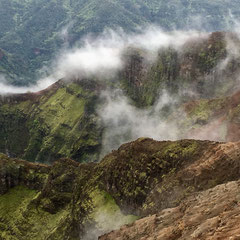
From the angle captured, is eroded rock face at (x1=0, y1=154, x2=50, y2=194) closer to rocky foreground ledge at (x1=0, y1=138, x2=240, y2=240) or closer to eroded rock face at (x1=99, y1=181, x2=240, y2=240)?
rocky foreground ledge at (x1=0, y1=138, x2=240, y2=240)

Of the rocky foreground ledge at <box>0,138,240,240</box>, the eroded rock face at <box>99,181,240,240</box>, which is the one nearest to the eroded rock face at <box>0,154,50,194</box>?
the rocky foreground ledge at <box>0,138,240,240</box>

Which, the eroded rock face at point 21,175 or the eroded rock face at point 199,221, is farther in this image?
the eroded rock face at point 21,175

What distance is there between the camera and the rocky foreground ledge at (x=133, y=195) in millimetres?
Answer: 56688

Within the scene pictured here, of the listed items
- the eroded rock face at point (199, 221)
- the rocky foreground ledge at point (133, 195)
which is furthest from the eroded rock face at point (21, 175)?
the eroded rock face at point (199, 221)

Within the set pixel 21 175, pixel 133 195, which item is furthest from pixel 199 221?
pixel 21 175

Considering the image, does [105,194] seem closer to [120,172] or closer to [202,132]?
[120,172]

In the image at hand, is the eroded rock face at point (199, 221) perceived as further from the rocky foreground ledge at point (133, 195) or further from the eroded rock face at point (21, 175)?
the eroded rock face at point (21, 175)

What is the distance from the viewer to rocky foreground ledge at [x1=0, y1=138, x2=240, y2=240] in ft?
186

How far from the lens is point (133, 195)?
98750 millimetres

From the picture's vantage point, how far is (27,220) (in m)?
127

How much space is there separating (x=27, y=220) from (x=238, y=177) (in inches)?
3399

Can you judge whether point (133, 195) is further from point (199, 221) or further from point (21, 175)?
Answer: point (21, 175)

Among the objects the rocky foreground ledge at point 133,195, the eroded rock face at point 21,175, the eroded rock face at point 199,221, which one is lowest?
the eroded rock face at point 199,221

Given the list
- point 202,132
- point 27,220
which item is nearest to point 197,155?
point 27,220
